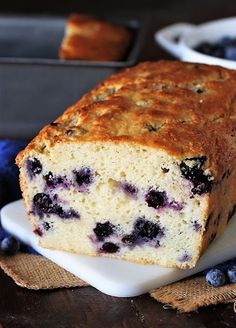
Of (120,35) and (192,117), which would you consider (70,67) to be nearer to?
(120,35)

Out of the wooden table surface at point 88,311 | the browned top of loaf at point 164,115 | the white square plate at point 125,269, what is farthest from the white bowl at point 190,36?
the wooden table surface at point 88,311

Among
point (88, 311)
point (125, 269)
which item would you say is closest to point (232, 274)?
point (125, 269)

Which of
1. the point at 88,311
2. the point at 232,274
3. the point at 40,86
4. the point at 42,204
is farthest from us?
the point at 40,86

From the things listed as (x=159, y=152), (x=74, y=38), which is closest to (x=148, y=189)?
(x=159, y=152)

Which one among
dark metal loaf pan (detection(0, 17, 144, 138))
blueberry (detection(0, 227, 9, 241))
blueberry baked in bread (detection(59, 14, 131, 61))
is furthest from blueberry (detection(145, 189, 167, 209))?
blueberry baked in bread (detection(59, 14, 131, 61))

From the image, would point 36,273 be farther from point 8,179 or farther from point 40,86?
point 40,86

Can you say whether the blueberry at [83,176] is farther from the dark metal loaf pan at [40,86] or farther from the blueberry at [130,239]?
the dark metal loaf pan at [40,86]

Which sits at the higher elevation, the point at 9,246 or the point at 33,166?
the point at 33,166

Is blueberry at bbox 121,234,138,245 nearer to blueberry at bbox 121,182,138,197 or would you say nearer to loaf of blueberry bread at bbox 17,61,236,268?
loaf of blueberry bread at bbox 17,61,236,268
